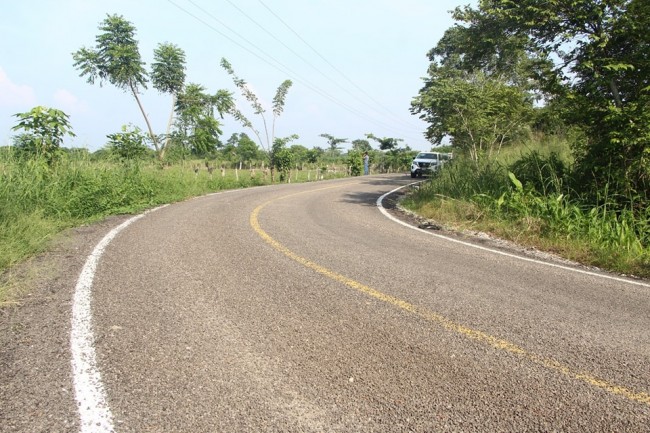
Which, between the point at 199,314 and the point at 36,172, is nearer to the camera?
the point at 199,314

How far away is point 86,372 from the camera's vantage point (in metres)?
2.88

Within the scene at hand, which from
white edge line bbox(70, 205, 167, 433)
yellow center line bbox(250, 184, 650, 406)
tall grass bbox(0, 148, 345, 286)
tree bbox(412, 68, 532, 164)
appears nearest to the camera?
white edge line bbox(70, 205, 167, 433)

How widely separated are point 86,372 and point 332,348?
175 centimetres

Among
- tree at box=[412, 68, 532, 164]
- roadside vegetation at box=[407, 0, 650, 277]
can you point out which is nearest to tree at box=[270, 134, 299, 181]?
tree at box=[412, 68, 532, 164]

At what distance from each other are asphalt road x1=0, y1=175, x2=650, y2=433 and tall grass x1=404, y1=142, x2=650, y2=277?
1218 mm

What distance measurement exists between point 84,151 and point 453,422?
12752mm

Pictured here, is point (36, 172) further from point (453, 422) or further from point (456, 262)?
point (453, 422)

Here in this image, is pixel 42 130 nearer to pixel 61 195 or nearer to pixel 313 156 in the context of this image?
pixel 61 195

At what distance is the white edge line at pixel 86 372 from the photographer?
2.37m

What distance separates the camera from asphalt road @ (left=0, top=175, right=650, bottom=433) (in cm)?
248

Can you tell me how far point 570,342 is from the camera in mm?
3488

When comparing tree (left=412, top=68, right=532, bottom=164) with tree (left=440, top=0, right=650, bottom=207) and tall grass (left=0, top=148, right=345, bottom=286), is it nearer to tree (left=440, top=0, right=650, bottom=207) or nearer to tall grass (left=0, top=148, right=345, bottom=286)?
tree (left=440, top=0, right=650, bottom=207)

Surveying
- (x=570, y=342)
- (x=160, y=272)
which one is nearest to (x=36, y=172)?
(x=160, y=272)

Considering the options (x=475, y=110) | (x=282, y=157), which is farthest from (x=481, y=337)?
(x=282, y=157)
